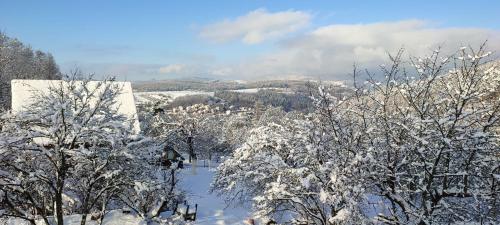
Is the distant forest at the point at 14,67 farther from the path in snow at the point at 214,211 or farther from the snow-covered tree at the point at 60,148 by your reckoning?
the snow-covered tree at the point at 60,148

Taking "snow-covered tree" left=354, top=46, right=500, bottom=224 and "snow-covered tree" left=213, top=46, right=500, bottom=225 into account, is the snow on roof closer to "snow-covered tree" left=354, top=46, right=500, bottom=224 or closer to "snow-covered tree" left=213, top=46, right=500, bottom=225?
"snow-covered tree" left=213, top=46, right=500, bottom=225

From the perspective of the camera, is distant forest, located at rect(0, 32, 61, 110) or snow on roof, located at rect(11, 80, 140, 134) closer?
snow on roof, located at rect(11, 80, 140, 134)

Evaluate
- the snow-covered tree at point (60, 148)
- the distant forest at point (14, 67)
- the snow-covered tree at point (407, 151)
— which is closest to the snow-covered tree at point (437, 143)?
the snow-covered tree at point (407, 151)

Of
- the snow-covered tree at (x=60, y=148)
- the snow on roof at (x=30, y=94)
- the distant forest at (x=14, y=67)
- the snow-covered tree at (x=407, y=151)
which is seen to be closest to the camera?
the snow-covered tree at (x=407, y=151)

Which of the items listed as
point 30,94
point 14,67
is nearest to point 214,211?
point 30,94

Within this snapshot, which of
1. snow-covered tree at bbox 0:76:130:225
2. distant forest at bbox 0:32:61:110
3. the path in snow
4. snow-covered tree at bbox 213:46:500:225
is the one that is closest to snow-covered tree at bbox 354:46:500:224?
snow-covered tree at bbox 213:46:500:225

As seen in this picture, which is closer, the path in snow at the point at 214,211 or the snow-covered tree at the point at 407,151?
the snow-covered tree at the point at 407,151

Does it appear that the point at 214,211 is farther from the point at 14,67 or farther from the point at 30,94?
the point at 14,67

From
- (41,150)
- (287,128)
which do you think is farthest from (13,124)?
(287,128)

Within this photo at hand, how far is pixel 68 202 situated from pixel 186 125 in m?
31.4

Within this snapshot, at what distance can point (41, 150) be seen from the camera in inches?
441

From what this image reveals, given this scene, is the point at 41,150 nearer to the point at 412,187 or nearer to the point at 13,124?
the point at 13,124

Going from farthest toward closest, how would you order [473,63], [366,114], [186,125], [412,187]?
[186,125] → [366,114] → [412,187] → [473,63]

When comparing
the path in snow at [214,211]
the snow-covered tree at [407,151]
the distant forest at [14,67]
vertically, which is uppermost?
the distant forest at [14,67]
